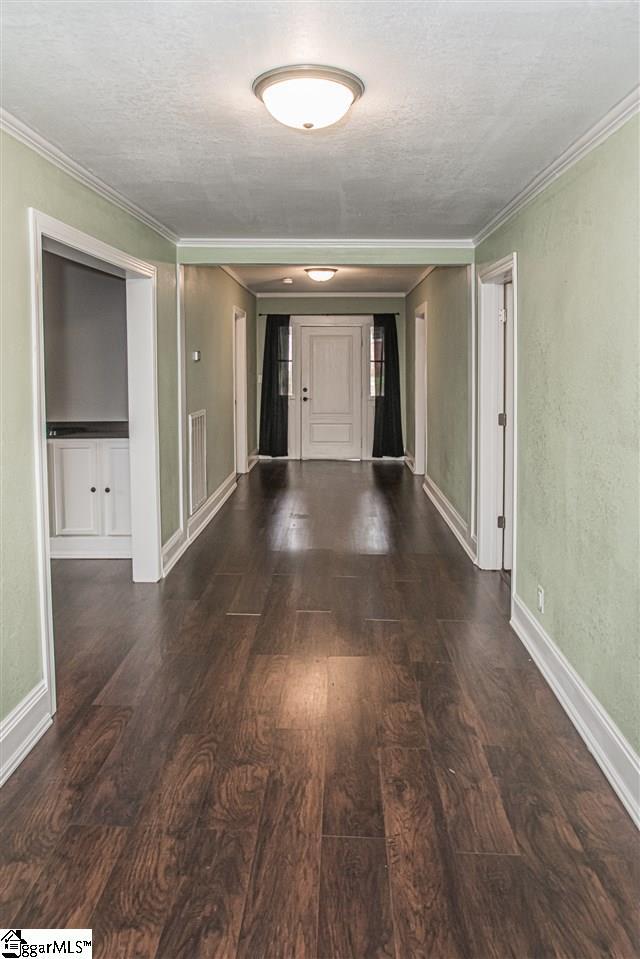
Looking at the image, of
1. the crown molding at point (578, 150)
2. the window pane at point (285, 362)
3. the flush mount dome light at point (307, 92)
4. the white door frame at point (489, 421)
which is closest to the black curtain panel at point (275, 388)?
the window pane at point (285, 362)

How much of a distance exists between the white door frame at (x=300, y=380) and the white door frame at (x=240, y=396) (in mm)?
1528

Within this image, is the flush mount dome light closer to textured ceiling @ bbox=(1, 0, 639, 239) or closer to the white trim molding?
textured ceiling @ bbox=(1, 0, 639, 239)

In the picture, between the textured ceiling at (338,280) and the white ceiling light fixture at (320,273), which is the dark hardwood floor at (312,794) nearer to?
the white ceiling light fixture at (320,273)

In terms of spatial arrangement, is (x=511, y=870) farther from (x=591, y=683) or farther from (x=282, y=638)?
(x=282, y=638)

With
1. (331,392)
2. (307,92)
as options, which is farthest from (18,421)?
(331,392)

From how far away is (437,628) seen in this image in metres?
4.39

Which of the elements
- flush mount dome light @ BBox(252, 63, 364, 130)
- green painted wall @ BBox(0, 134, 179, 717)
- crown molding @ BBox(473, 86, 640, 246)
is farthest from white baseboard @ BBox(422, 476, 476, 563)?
flush mount dome light @ BBox(252, 63, 364, 130)

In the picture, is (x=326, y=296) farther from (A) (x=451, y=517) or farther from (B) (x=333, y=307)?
(A) (x=451, y=517)

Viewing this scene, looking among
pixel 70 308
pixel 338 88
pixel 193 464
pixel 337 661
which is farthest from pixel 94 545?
pixel 338 88

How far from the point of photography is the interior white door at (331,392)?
11.7 metres

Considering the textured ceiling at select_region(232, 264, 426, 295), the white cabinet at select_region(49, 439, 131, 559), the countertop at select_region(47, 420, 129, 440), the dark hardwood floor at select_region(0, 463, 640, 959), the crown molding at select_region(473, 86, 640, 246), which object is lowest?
the dark hardwood floor at select_region(0, 463, 640, 959)

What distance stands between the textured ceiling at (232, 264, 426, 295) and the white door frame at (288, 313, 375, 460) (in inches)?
21.1

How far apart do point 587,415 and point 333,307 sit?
8728mm

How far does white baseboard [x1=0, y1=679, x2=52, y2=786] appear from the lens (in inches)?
111
